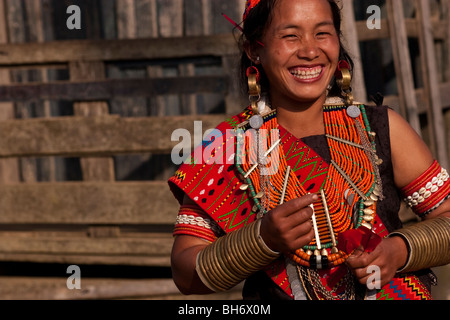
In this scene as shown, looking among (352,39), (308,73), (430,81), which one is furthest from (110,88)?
(308,73)

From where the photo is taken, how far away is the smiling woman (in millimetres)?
2283

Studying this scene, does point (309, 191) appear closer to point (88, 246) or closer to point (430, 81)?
point (88, 246)

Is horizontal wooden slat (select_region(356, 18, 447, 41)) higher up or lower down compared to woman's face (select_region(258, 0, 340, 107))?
higher up

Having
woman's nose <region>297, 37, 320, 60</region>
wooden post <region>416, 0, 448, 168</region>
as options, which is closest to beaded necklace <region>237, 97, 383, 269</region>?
woman's nose <region>297, 37, 320, 60</region>

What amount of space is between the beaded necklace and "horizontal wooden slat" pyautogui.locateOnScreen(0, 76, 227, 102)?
9.95 ft

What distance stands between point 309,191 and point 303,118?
30 cm

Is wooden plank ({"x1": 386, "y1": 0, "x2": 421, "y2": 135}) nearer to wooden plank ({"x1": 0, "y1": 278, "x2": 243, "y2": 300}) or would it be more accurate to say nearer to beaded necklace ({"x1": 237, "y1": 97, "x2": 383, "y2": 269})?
wooden plank ({"x1": 0, "y1": 278, "x2": 243, "y2": 300})

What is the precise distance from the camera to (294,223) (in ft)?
6.79

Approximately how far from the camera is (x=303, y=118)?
2508mm

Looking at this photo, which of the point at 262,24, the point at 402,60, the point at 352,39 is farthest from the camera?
the point at 402,60

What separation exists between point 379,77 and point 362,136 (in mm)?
4286
